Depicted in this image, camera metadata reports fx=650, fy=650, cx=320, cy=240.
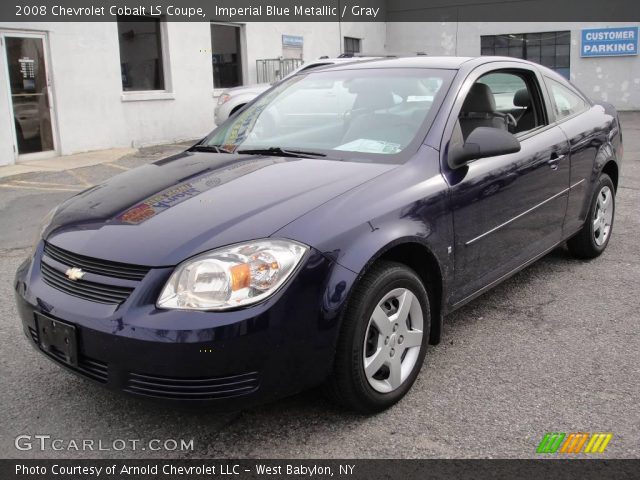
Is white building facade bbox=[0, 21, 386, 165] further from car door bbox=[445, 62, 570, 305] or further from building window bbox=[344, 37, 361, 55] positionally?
car door bbox=[445, 62, 570, 305]

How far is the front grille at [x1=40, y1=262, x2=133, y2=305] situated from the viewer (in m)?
2.51

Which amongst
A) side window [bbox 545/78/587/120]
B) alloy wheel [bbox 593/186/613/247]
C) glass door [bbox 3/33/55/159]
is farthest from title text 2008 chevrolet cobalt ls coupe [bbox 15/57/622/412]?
glass door [bbox 3/33/55/159]

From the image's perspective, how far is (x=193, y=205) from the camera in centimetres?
286

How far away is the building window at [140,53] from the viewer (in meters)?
13.3

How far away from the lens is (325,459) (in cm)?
260

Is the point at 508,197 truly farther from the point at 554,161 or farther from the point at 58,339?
the point at 58,339

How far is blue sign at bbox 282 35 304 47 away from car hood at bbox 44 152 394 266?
48.3 feet

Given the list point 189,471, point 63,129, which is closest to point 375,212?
point 189,471

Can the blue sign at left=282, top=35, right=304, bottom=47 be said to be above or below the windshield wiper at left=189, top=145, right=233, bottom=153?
above

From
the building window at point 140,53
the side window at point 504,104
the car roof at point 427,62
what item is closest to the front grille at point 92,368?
the side window at point 504,104

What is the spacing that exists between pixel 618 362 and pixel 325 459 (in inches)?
69.1

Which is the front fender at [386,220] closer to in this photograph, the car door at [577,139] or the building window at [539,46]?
the car door at [577,139]

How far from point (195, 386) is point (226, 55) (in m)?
14.6

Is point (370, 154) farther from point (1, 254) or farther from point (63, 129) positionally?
point (63, 129)
